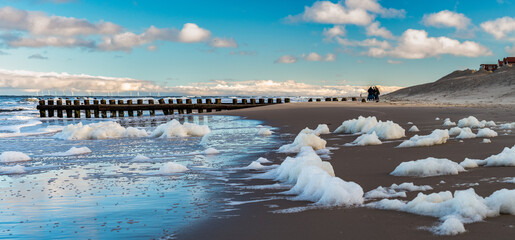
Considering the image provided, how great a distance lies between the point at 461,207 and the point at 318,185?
1383mm

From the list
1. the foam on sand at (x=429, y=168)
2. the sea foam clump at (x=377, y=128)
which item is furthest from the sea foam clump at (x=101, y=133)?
the foam on sand at (x=429, y=168)

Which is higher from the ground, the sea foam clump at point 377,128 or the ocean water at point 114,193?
the sea foam clump at point 377,128

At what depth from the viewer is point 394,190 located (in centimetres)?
446

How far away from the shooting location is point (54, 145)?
11.3 metres

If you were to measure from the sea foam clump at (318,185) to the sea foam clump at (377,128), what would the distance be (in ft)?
14.9

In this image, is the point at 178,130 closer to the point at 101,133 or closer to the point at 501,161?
the point at 101,133

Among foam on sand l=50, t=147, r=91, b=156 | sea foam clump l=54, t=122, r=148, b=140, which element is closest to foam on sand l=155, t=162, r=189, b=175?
foam on sand l=50, t=147, r=91, b=156

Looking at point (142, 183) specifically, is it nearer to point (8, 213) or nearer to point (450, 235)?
point (8, 213)

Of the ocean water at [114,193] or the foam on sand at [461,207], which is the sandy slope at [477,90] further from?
the foam on sand at [461,207]

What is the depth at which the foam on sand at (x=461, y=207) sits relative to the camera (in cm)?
330

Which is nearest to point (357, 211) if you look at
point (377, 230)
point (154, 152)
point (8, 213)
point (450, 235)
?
point (377, 230)

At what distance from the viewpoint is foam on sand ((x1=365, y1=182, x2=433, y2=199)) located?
4234 millimetres

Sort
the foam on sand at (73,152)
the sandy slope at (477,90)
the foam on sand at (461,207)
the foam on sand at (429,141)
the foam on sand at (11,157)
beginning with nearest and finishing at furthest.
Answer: the foam on sand at (461,207), the foam on sand at (429,141), the foam on sand at (11,157), the foam on sand at (73,152), the sandy slope at (477,90)

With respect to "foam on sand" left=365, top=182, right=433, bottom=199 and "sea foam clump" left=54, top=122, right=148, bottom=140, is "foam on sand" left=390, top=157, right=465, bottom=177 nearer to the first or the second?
"foam on sand" left=365, top=182, right=433, bottom=199
